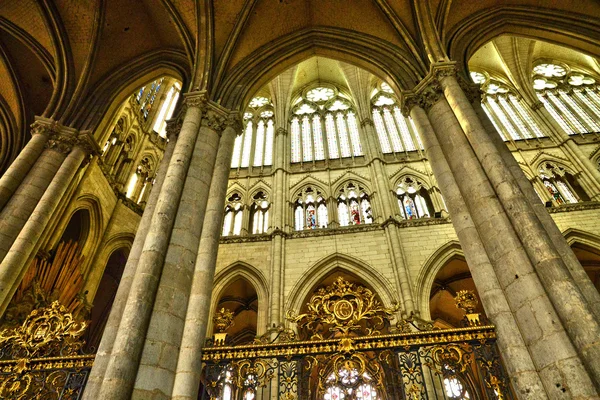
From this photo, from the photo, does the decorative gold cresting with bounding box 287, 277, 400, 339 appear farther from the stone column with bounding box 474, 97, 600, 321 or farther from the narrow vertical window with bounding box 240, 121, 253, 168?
the narrow vertical window with bounding box 240, 121, 253, 168

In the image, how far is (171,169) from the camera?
6172 millimetres

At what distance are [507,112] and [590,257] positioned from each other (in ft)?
24.2

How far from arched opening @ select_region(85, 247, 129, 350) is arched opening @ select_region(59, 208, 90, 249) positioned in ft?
5.09

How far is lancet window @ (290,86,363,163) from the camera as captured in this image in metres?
16.9

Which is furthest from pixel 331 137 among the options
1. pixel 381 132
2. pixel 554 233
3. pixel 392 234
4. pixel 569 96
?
pixel 554 233

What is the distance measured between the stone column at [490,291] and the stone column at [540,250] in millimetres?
465

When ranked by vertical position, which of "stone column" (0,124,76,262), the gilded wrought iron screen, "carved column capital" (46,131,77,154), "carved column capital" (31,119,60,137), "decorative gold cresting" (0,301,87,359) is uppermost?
"carved column capital" (31,119,60,137)

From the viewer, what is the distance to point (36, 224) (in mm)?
6887

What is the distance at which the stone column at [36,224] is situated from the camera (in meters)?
6.13

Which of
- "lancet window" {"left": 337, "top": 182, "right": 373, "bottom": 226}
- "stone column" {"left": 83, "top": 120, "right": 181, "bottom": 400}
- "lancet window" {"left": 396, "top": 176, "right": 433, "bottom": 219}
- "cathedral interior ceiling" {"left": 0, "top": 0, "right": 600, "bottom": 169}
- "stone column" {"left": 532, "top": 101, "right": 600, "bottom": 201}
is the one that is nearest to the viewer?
"stone column" {"left": 83, "top": 120, "right": 181, "bottom": 400}

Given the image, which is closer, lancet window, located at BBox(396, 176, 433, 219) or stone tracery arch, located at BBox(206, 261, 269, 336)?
stone tracery arch, located at BBox(206, 261, 269, 336)

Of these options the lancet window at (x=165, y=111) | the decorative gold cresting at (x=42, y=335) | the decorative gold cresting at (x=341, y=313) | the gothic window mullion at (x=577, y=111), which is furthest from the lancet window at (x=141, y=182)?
the gothic window mullion at (x=577, y=111)

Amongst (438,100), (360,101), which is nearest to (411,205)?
(360,101)

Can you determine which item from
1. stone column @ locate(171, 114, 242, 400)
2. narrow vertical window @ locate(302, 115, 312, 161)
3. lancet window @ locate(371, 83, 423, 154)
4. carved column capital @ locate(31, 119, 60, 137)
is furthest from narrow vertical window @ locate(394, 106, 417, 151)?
carved column capital @ locate(31, 119, 60, 137)
